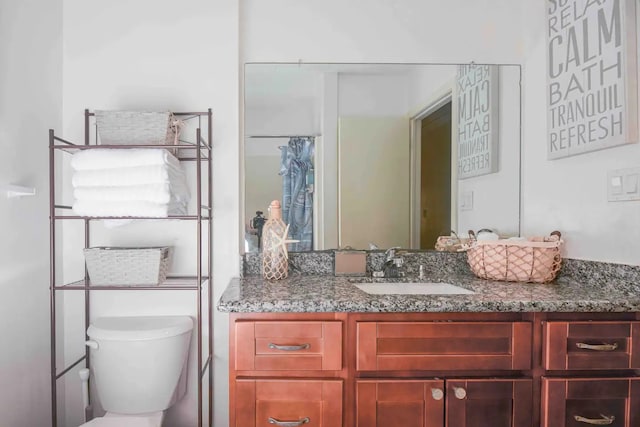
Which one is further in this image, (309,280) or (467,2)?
(467,2)

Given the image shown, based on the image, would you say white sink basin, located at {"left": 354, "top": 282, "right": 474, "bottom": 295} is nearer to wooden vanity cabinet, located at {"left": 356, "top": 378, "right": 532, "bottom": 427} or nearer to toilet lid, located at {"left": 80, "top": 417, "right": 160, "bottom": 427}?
wooden vanity cabinet, located at {"left": 356, "top": 378, "right": 532, "bottom": 427}

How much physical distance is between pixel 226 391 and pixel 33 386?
2.46ft

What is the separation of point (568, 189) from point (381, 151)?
79 centimetres

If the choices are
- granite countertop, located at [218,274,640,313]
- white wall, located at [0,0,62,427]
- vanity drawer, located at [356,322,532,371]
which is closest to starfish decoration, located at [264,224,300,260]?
granite countertop, located at [218,274,640,313]

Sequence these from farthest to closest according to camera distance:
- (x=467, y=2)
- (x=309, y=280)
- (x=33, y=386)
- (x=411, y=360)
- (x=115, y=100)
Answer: (x=467, y=2)
(x=115, y=100)
(x=309, y=280)
(x=33, y=386)
(x=411, y=360)

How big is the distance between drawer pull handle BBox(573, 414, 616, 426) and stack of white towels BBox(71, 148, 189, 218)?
1572 millimetres

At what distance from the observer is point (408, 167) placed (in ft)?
6.42

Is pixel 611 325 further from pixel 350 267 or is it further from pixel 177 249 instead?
pixel 177 249

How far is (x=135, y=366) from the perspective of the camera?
5.25 feet

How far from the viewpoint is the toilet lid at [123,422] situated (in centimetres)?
158

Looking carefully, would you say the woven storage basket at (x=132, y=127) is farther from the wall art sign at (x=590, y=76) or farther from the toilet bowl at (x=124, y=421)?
the wall art sign at (x=590, y=76)

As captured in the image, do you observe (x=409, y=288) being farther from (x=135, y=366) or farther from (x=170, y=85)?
(x=170, y=85)

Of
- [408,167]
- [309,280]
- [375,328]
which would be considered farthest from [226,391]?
[408,167]

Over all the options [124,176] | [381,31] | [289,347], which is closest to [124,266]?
[124,176]
